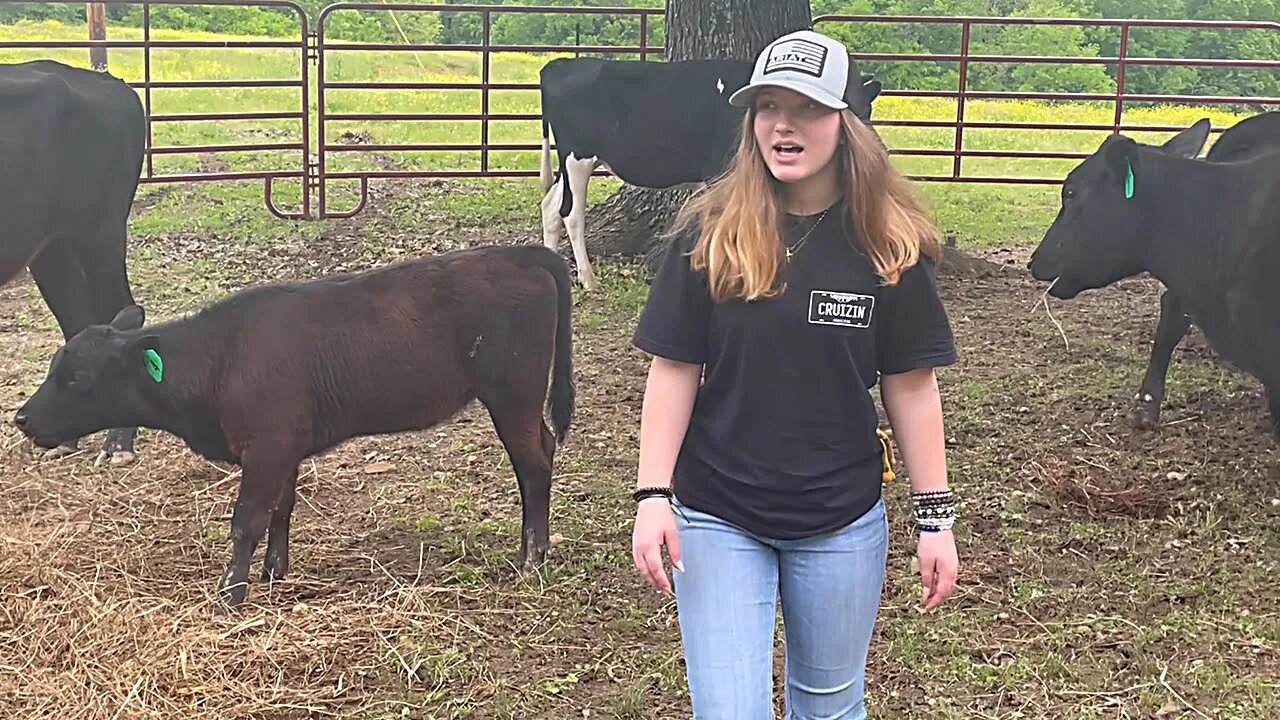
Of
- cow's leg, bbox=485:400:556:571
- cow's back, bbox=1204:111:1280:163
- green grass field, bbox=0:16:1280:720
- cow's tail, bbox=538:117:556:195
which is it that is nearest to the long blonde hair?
green grass field, bbox=0:16:1280:720

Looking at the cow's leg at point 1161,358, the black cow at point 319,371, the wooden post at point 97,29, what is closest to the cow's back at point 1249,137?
the cow's leg at point 1161,358

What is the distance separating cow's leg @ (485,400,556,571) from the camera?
4980mm

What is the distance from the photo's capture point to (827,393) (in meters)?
2.65

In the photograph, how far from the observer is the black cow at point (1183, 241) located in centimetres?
585

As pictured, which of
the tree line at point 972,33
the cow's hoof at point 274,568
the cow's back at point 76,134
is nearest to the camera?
the cow's hoof at point 274,568

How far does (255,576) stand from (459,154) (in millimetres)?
12447

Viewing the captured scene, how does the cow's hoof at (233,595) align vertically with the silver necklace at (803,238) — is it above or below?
below

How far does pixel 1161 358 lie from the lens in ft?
22.3

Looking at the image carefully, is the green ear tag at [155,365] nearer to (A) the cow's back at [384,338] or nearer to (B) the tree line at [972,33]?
(A) the cow's back at [384,338]

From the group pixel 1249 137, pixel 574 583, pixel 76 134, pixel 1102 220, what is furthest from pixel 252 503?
pixel 1249 137

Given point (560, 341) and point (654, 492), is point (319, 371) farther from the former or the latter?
point (654, 492)

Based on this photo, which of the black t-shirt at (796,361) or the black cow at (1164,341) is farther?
the black cow at (1164,341)

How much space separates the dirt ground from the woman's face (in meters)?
1.99

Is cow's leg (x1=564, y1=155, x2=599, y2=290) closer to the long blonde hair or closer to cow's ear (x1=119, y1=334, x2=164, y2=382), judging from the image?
cow's ear (x1=119, y1=334, x2=164, y2=382)
